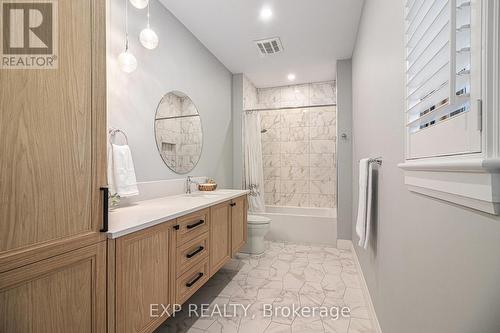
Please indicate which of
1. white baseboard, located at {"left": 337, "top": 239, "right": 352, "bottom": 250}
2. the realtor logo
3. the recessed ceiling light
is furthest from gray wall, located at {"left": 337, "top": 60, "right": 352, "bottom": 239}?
the realtor logo

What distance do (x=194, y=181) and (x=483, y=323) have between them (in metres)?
2.43

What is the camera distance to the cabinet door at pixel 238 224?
2318 mm

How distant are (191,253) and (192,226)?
0.62 ft

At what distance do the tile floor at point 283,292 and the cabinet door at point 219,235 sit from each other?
0.32 metres

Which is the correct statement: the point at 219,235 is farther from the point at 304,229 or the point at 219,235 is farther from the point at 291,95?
the point at 291,95

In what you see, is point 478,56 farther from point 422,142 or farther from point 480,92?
point 422,142

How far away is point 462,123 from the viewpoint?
0.60m

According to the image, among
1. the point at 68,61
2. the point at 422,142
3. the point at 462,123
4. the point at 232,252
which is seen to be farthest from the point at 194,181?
the point at 462,123

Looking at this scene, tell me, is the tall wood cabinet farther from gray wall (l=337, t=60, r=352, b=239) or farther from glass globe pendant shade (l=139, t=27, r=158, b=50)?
gray wall (l=337, t=60, r=352, b=239)

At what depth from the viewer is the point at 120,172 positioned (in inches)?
64.1

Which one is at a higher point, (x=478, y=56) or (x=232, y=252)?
(x=478, y=56)

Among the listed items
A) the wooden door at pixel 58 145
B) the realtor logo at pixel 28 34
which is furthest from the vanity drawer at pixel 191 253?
the realtor logo at pixel 28 34

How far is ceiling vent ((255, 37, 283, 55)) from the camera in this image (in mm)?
2734

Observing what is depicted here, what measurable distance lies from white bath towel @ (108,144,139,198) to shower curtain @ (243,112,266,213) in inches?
83.5
